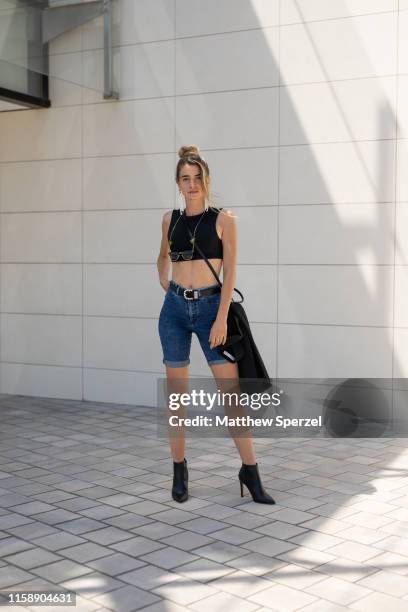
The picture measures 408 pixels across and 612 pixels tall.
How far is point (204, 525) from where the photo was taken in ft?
12.1

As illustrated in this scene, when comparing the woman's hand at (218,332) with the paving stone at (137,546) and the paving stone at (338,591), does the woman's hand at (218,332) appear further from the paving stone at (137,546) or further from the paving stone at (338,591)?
the paving stone at (338,591)

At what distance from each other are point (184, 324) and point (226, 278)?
34 cm

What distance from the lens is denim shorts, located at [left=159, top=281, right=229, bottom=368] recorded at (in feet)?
12.8

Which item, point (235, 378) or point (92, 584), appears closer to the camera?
point (92, 584)

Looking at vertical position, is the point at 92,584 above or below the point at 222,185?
below

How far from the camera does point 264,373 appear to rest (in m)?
3.92

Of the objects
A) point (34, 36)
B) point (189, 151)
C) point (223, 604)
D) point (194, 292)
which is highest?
point (34, 36)

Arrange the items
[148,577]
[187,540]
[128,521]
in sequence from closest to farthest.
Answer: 1. [148,577]
2. [187,540]
3. [128,521]

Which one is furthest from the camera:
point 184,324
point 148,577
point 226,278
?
point 184,324

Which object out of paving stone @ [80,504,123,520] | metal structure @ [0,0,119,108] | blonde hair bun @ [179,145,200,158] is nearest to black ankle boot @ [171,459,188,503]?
paving stone @ [80,504,123,520]

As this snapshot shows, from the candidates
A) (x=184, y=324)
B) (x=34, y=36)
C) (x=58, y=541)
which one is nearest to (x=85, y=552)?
(x=58, y=541)

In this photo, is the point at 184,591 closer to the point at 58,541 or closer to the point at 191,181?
the point at 58,541

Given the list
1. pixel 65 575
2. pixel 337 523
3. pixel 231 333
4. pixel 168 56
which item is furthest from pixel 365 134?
pixel 65 575

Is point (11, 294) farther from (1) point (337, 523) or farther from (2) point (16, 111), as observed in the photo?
(1) point (337, 523)
